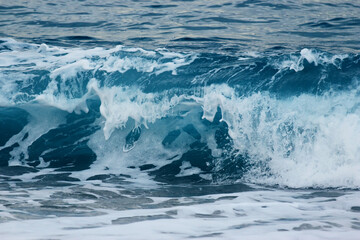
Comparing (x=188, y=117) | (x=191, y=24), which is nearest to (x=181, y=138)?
(x=188, y=117)

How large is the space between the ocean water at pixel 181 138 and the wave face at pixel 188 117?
0.06 feet

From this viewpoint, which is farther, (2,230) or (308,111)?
(308,111)

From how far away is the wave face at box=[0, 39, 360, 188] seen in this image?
5945 millimetres

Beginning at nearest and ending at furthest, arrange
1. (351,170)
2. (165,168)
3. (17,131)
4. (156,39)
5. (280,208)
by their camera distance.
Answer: (280,208)
(351,170)
(165,168)
(17,131)
(156,39)

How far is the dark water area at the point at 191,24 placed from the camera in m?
9.50

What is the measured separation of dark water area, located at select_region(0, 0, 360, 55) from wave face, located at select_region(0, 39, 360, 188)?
1520 mm

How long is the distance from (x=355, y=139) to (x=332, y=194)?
114 cm

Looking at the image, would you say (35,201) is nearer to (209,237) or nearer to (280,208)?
(209,237)

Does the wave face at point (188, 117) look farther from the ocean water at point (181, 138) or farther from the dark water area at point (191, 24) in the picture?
the dark water area at point (191, 24)

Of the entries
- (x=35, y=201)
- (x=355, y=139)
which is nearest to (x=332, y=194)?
(x=355, y=139)

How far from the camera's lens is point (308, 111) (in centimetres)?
643

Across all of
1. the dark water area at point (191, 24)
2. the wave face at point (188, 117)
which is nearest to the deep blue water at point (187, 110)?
the wave face at point (188, 117)

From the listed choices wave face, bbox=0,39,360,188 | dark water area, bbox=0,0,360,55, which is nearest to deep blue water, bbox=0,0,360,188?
wave face, bbox=0,39,360,188

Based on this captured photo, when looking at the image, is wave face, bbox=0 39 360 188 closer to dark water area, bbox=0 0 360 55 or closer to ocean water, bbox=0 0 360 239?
ocean water, bbox=0 0 360 239
